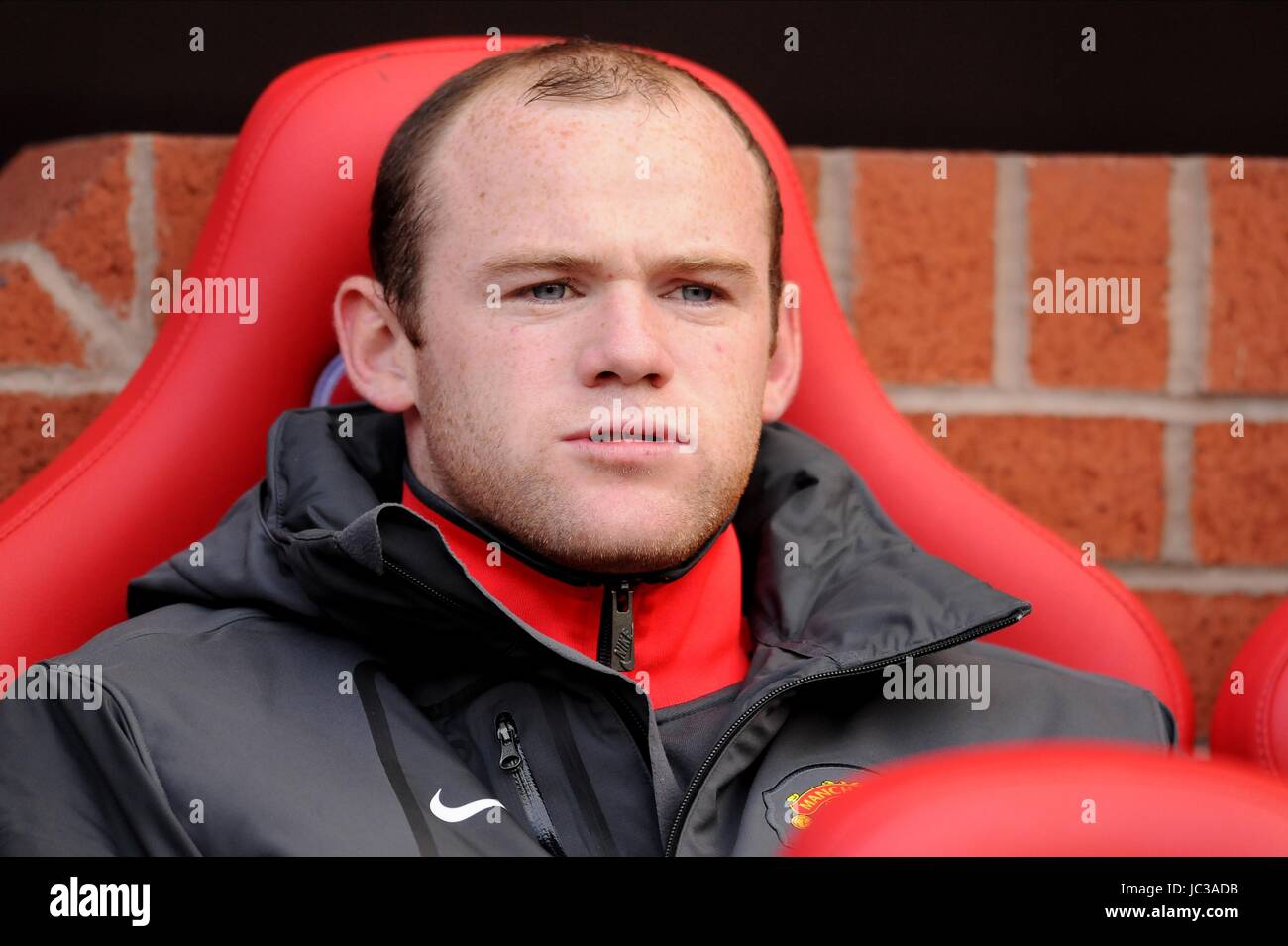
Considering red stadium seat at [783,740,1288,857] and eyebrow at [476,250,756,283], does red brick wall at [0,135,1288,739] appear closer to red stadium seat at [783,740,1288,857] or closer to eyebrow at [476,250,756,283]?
eyebrow at [476,250,756,283]

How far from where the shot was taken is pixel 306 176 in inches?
A: 37.2

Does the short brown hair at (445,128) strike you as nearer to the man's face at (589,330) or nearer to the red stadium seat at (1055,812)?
the man's face at (589,330)

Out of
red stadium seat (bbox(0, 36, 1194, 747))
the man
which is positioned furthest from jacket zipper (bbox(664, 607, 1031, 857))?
red stadium seat (bbox(0, 36, 1194, 747))

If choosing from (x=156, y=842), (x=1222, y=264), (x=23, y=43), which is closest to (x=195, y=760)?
(x=156, y=842)

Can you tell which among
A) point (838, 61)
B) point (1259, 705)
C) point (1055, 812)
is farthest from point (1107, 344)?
point (1055, 812)

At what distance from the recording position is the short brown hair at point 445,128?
864 mm

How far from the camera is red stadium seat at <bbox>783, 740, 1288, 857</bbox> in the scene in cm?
48

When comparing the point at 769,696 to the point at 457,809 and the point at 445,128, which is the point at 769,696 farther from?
the point at 445,128

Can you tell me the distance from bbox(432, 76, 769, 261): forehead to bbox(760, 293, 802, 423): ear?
0.10 m

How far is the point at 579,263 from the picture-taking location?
81 centimetres

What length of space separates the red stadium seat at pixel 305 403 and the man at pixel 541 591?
46mm

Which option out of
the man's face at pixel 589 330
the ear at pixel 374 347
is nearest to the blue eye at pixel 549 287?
the man's face at pixel 589 330
